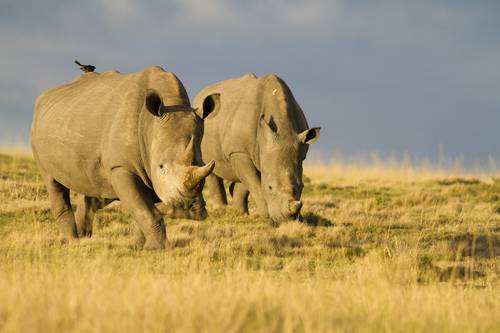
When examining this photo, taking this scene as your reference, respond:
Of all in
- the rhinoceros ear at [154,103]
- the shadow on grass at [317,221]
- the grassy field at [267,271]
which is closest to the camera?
the grassy field at [267,271]

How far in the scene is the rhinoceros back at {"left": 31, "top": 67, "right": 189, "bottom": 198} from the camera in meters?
10.3

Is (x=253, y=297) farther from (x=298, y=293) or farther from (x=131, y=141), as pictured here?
(x=131, y=141)

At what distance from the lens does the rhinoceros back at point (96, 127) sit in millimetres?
10328

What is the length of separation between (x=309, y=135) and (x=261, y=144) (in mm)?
787

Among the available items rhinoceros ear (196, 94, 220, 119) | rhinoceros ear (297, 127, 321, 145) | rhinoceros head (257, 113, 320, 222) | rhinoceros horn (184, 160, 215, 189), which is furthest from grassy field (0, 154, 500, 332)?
rhinoceros ear (196, 94, 220, 119)

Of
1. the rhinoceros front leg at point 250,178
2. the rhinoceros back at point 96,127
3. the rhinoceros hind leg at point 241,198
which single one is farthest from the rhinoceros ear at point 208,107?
the rhinoceros hind leg at point 241,198

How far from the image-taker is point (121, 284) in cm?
635

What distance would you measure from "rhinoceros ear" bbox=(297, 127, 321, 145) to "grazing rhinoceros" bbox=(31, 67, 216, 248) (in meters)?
2.86

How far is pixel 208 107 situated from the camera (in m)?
10.1

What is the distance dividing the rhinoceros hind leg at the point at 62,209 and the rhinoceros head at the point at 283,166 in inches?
113

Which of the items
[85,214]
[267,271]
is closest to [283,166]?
[85,214]

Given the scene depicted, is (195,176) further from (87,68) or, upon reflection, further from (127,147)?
(87,68)

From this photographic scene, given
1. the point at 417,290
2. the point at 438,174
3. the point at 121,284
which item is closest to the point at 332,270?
the point at 417,290

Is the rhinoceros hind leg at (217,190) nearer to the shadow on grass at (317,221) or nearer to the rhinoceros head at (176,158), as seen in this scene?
the shadow on grass at (317,221)
